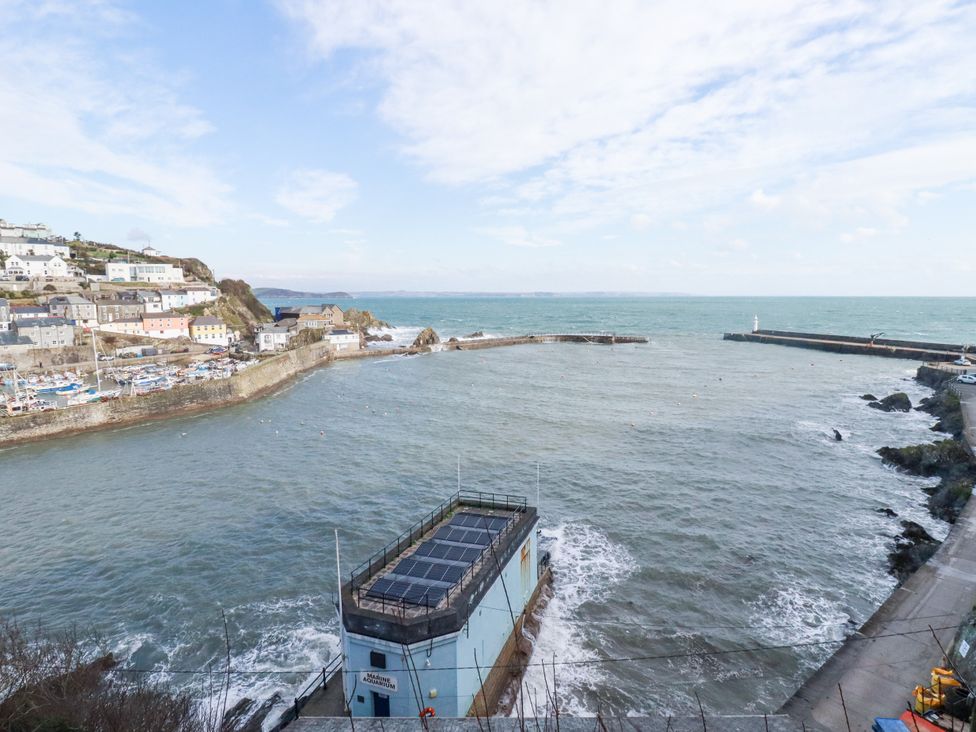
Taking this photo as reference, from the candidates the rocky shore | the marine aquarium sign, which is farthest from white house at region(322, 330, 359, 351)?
the marine aquarium sign

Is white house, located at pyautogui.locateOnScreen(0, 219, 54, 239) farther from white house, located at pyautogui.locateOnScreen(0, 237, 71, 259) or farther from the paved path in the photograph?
the paved path

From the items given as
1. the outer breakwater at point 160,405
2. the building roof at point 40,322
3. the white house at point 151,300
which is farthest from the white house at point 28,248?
the outer breakwater at point 160,405

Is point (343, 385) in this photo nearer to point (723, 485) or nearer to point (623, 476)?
point (623, 476)

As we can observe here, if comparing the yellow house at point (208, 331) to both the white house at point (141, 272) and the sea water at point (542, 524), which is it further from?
the sea water at point (542, 524)

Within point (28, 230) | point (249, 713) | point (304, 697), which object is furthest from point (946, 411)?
point (28, 230)

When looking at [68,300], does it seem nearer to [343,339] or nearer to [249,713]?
[343,339]

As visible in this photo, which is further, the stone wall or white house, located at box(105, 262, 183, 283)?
white house, located at box(105, 262, 183, 283)
